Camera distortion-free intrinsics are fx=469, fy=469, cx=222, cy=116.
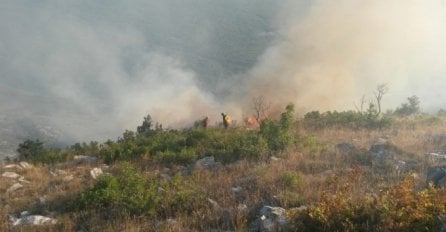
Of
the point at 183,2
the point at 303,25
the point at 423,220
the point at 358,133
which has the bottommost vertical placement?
the point at 423,220

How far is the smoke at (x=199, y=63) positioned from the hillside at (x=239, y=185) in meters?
25.3

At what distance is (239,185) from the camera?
7.73 meters

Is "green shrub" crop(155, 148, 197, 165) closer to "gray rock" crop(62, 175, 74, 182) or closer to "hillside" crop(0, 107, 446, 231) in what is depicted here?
"hillside" crop(0, 107, 446, 231)

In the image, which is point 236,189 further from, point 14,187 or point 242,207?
point 14,187

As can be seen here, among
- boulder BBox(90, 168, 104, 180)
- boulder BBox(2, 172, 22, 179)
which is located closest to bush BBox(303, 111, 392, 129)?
boulder BBox(90, 168, 104, 180)

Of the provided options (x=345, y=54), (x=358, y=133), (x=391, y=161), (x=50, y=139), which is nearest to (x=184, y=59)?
(x=345, y=54)

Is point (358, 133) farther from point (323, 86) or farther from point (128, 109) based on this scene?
point (128, 109)

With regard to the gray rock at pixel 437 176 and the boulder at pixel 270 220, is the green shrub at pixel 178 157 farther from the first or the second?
the gray rock at pixel 437 176

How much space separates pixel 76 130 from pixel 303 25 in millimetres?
32630

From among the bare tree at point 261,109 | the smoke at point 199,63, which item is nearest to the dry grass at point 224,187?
the bare tree at point 261,109

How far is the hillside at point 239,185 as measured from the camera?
16.0 ft

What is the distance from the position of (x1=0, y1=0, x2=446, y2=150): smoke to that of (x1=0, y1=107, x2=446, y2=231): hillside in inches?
995

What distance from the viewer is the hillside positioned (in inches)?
193

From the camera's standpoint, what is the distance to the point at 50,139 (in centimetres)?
3384
